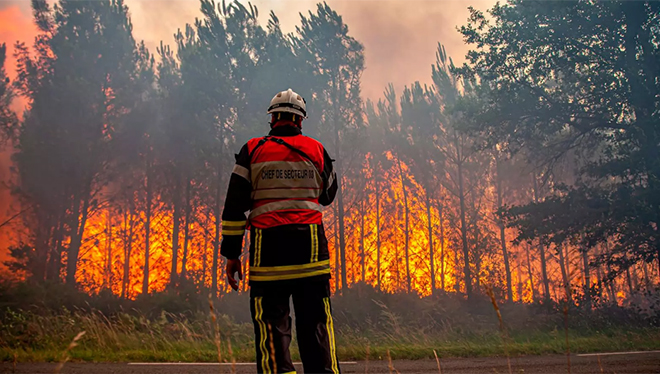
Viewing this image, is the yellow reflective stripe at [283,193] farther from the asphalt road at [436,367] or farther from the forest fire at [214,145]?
the forest fire at [214,145]

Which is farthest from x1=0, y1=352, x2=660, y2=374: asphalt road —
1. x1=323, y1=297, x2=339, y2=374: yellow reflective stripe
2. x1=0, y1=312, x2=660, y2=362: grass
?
x1=323, y1=297, x2=339, y2=374: yellow reflective stripe

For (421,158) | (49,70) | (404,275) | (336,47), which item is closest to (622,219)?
(421,158)

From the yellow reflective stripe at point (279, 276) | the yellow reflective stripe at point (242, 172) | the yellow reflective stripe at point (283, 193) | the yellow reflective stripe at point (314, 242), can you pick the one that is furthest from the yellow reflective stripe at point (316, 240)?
the yellow reflective stripe at point (242, 172)

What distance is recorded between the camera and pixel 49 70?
21328mm

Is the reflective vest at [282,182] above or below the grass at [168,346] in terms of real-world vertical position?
above

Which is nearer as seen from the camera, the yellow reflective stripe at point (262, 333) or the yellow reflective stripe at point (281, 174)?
the yellow reflective stripe at point (262, 333)

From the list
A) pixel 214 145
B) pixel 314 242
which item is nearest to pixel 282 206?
pixel 314 242

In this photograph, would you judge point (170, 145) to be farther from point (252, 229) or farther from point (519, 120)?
point (252, 229)

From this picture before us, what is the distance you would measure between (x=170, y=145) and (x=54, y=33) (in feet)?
24.9

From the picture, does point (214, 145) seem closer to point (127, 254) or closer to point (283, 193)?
point (127, 254)

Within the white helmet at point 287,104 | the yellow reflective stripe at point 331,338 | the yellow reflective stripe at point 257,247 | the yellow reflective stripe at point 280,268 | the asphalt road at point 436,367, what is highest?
the white helmet at point 287,104

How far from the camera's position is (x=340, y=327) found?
47.6ft

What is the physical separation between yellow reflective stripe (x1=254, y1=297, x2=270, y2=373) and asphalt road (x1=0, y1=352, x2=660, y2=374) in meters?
3.64

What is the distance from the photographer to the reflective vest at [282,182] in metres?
2.93
